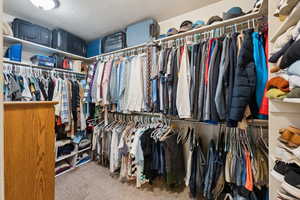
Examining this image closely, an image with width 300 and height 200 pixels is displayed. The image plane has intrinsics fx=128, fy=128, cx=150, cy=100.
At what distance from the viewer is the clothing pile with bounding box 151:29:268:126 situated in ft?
3.22

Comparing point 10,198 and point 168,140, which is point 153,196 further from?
point 10,198

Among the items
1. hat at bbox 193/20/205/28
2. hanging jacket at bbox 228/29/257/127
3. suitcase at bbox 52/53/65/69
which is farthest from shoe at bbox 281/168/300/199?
A: suitcase at bbox 52/53/65/69

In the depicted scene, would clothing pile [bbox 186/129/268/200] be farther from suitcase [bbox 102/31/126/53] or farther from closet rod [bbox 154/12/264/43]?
suitcase [bbox 102/31/126/53]

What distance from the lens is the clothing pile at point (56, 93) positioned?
160cm

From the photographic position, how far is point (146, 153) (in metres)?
1.59

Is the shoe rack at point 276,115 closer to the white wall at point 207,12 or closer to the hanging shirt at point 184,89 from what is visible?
the hanging shirt at point 184,89

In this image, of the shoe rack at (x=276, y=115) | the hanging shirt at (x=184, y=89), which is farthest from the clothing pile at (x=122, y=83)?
the shoe rack at (x=276, y=115)

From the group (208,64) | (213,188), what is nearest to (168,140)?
(213,188)

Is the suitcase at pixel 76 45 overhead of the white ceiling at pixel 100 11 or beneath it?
beneath

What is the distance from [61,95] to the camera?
201 centimetres

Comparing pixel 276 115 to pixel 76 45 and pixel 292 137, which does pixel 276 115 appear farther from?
pixel 76 45

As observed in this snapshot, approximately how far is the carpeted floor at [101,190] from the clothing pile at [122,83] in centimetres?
104

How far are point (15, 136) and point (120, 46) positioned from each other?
1.84 m

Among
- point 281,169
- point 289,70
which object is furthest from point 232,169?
point 289,70
